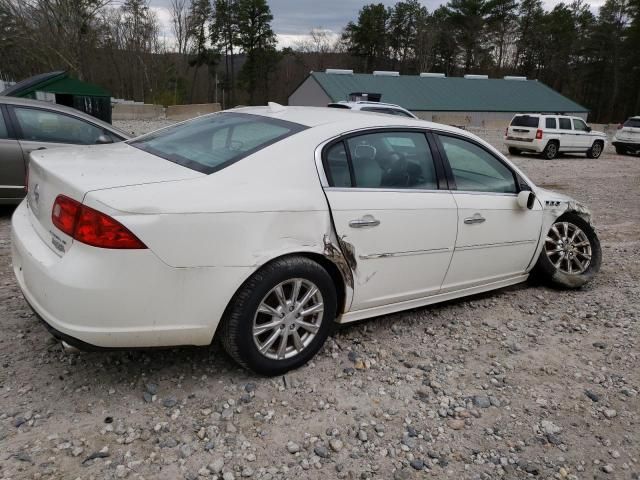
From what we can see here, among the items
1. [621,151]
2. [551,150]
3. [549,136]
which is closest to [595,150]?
[551,150]

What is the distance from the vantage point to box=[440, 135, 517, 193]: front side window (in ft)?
12.1

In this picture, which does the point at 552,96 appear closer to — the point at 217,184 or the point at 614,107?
the point at 614,107

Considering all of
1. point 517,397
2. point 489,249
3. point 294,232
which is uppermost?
point 294,232

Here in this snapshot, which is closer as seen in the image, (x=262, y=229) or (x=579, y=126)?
(x=262, y=229)

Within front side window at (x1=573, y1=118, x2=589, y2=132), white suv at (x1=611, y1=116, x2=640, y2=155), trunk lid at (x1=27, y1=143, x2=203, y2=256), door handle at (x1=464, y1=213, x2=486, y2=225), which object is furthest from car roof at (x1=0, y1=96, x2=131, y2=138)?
white suv at (x1=611, y1=116, x2=640, y2=155)

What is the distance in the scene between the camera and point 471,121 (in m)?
35.3

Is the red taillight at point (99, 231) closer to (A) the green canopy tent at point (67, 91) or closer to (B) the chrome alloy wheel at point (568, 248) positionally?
(B) the chrome alloy wheel at point (568, 248)

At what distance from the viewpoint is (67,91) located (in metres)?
11.8

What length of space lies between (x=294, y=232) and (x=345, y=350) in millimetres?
1018

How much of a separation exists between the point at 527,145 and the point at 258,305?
1756 cm

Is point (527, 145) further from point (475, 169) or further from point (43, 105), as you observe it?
point (43, 105)

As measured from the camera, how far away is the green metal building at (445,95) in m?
34.5

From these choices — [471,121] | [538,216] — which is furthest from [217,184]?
[471,121]

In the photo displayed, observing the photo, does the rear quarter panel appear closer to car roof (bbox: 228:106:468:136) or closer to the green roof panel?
car roof (bbox: 228:106:468:136)
